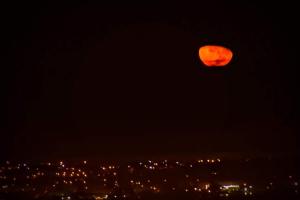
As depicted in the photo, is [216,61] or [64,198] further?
[64,198]

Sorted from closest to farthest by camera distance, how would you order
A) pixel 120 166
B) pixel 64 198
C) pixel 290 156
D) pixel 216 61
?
pixel 216 61 < pixel 290 156 < pixel 64 198 < pixel 120 166

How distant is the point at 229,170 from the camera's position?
13.8 m

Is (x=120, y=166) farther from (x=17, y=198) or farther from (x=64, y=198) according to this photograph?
(x=17, y=198)

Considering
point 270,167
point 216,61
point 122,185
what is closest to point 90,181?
point 122,185

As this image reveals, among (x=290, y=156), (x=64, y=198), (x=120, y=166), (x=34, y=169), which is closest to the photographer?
(x=290, y=156)

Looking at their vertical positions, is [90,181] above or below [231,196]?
above

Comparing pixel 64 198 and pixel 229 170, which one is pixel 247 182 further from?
pixel 64 198

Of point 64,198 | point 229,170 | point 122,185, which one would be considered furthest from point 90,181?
point 229,170

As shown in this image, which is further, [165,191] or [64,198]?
[165,191]

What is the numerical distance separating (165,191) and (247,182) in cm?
216

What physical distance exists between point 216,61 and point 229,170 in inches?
310

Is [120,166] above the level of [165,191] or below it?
above

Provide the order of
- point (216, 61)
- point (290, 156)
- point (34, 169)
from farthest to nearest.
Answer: point (34, 169) → point (290, 156) → point (216, 61)

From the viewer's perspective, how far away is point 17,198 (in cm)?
1211
